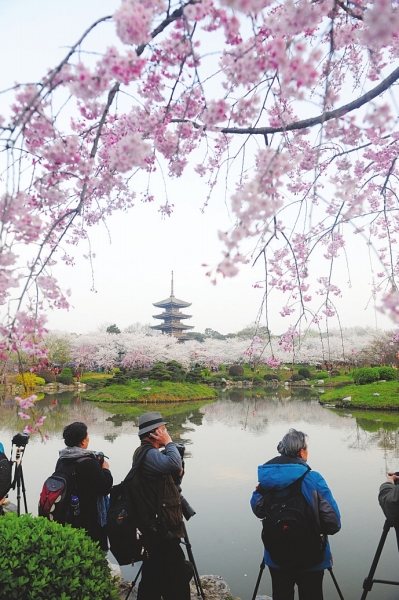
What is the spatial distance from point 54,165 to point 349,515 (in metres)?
4.10

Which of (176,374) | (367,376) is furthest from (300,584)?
(176,374)

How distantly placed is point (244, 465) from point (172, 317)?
2800 cm

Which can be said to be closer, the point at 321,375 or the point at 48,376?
the point at 48,376

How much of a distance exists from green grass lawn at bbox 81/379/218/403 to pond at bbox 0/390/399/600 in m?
2.66

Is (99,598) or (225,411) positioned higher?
(99,598)

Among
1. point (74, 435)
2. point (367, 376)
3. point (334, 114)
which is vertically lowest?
point (367, 376)

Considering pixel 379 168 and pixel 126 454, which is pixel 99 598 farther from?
pixel 126 454

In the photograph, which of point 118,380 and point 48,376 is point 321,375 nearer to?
point 118,380

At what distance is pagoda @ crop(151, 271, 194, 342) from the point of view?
33250 millimetres

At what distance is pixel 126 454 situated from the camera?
6645 millimetres

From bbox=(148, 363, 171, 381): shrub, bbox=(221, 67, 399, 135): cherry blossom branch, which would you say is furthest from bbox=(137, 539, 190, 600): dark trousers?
bbox=(148, 363, 171, 381): shrub

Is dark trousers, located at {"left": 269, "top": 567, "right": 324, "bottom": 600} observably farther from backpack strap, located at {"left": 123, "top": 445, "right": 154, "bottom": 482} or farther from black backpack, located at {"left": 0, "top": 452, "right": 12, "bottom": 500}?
black backpack, located at {"left": 0, "top": 452, "right": 12, "bottom": 500}

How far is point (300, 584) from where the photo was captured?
175cm

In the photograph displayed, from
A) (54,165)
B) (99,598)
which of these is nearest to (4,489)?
(99,598)
